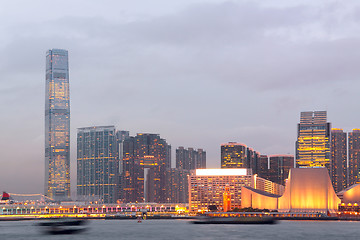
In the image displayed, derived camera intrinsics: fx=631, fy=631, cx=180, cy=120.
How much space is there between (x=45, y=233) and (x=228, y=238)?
5671 cm

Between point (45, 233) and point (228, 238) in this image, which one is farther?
point (45, 233)

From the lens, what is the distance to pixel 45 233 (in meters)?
178

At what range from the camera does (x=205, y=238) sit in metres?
151

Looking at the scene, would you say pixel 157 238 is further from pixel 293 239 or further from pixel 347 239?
pixel 347 239

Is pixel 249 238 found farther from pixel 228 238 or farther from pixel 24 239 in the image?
pixel 24 239

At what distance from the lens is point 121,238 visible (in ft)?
497

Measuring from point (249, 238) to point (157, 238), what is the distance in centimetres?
2193

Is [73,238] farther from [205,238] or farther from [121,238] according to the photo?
[205,238]

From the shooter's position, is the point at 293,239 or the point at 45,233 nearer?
the point at 293,239

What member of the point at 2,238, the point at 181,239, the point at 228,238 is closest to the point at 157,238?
the point at 181,239

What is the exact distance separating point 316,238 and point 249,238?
54.2ft

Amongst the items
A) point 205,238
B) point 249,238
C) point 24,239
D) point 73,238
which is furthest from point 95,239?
point 249,238

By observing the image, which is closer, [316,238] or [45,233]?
[316,238]

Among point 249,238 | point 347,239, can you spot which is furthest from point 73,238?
point 347,239
